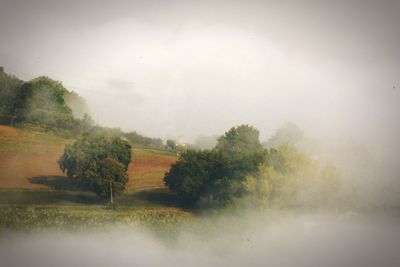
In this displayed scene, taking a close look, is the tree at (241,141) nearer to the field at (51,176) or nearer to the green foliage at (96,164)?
the field at (51,176)

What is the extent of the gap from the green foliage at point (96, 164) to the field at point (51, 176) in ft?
0.46

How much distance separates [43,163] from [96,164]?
1011 millimetres

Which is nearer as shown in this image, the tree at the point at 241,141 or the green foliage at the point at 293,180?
the green foliage at the point at 293,180

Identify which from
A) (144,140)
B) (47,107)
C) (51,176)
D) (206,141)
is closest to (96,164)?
(51,176)

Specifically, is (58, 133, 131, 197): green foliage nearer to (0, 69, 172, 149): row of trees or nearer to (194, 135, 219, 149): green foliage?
(0, 69, 172, 149): row of trees

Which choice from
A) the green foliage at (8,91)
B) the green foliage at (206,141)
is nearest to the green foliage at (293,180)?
the green foliage at (206,141)

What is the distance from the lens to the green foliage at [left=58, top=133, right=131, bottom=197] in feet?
37.0

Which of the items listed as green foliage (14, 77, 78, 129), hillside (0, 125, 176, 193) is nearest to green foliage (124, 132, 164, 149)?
hillside (0, 125, 176, 193)

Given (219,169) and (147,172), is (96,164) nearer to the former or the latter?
(147,172)

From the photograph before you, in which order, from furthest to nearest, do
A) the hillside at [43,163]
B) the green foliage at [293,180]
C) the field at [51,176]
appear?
the hillside at [43,163] < the field at [51,176] < the green foliage at [293,180]

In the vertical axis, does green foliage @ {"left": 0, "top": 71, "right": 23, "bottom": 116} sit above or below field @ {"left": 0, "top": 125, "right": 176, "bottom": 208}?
above

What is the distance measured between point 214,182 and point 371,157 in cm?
293

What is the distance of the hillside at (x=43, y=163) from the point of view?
11438mm

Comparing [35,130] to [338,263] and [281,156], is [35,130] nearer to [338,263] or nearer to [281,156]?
[281,156]
